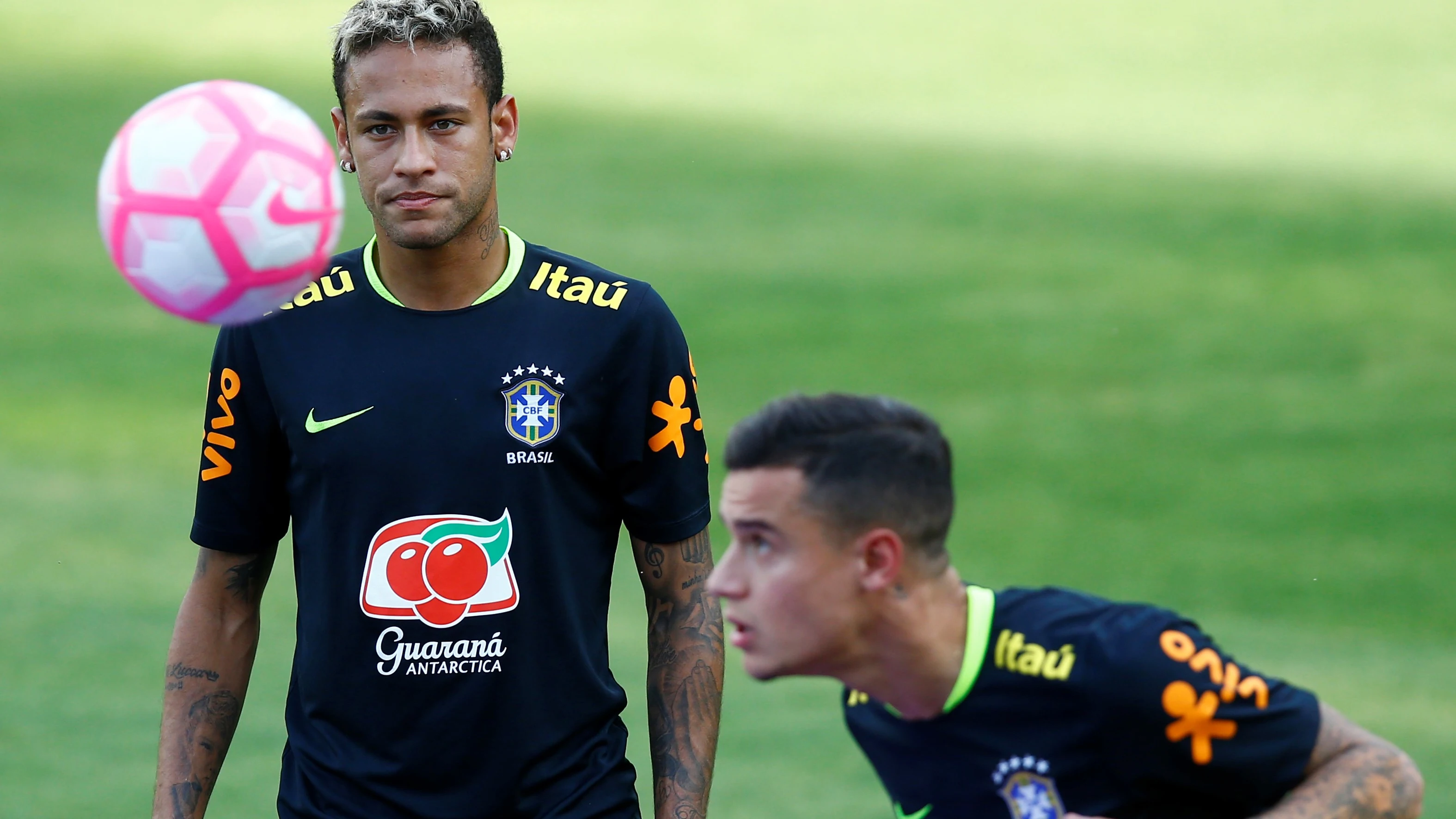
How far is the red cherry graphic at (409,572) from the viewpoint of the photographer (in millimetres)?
3961

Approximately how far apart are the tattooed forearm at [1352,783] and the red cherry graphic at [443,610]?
181 cm

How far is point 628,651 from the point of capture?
11.3m

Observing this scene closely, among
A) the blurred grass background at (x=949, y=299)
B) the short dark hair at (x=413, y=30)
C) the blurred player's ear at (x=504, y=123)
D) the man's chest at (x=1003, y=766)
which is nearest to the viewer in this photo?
the man's chest at (x=1003, y=766)

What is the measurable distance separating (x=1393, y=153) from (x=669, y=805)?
70.7 ft

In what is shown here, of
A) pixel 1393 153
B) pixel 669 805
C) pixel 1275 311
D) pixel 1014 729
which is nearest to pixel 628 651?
pixel 669 805

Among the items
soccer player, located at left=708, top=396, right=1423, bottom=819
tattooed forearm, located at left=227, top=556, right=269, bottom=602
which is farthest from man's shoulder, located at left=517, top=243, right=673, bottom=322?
tattooed forearm, located at left=227, top=556, right=269, bottom=602

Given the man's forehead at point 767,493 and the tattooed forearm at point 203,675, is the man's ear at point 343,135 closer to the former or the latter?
the tattooed forearm at point 203,675

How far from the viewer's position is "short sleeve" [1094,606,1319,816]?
10.2 feet

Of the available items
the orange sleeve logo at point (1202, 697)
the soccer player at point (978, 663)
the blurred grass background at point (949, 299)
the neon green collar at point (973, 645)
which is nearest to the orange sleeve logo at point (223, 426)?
the soccer player at point (978, 663)

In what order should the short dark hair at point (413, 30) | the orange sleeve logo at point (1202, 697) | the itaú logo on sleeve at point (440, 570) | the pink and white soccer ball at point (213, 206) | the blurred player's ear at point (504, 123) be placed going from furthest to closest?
the blurred player's ear at point (504, 123), the short dark hair at point (413, 30), the itaú logo on sleeve at point (440, 570), the pink and white soccer ball at point (213, 206), the orange sleeve logo at point (1202, 697)

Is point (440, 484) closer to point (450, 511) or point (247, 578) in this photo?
point (450, 511)

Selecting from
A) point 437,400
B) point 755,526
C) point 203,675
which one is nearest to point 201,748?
point 203,675

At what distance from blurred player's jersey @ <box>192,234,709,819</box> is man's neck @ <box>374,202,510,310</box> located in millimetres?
42

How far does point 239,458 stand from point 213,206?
65 centimetres
